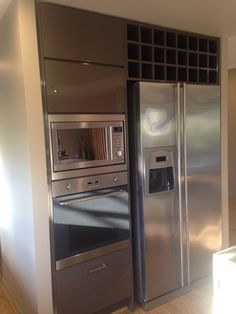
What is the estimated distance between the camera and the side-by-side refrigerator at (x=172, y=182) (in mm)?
2215

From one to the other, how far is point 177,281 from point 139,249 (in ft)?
1.71

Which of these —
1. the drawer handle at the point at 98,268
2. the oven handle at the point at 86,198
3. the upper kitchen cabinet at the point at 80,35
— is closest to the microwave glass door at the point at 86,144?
the oven handle at the point at 86,198

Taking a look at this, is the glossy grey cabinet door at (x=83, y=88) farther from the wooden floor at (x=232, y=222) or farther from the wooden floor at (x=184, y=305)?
the wooden floor at (x=232, y=222)

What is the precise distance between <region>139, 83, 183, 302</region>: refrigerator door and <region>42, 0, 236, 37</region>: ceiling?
498mm

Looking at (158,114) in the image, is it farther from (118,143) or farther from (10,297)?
(10,297)

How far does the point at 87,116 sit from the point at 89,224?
2.57 ft

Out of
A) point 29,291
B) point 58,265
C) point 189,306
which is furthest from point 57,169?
point 189,306

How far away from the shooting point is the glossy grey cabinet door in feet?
6.02

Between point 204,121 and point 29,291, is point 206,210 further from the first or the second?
point 29,291

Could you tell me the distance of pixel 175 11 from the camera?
2.02 m

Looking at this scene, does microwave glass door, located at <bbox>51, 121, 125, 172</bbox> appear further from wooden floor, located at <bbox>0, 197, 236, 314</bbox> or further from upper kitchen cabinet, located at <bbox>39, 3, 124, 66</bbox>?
wooden floor, located at <bbox>0, 197, 236, 314</bbox>

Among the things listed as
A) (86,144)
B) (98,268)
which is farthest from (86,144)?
(98,268)

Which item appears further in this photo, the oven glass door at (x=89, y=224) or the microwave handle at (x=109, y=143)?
the microwave handle at (x=109, y=143)

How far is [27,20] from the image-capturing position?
172 cm
